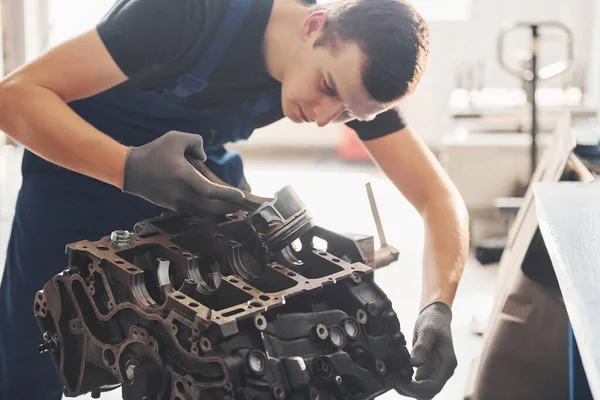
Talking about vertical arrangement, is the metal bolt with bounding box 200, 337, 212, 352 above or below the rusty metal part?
below

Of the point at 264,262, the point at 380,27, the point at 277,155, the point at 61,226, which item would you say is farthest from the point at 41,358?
the point at 277,155

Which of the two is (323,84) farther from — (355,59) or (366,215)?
(366,215)

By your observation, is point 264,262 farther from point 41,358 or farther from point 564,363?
point 564,363

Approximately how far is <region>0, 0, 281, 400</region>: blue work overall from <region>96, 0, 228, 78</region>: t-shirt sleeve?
0.19 meters

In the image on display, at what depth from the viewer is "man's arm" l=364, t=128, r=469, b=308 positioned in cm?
119

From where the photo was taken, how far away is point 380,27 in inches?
39.0

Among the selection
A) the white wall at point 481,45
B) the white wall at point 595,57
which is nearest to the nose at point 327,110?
the white wall at point 595,57

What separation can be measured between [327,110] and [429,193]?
0.25 meters

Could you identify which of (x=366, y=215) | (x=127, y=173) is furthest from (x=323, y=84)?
(x=366, y=215)

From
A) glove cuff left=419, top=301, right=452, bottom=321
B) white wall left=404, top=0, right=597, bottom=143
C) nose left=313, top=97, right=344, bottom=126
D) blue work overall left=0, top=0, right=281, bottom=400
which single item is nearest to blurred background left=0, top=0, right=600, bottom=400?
white wall left=404, top=0, right=597, bottom=143

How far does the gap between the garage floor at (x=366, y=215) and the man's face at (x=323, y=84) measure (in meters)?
0.40

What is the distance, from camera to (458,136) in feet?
9.89

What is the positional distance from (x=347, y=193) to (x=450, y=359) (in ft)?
8.59

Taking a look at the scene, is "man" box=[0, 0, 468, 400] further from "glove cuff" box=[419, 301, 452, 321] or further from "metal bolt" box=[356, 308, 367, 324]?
"metal bolt" box=[356, 308, 367, 324]
